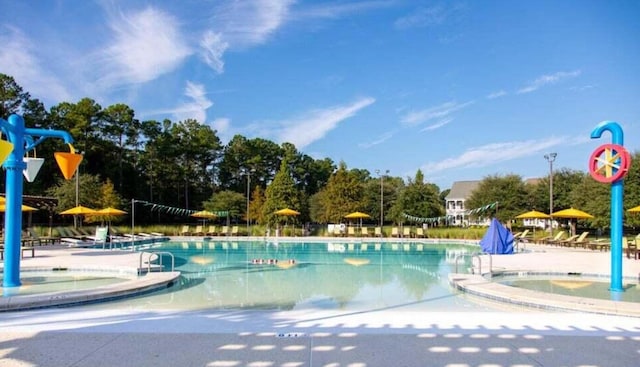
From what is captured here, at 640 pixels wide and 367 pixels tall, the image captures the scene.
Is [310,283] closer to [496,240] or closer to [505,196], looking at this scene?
[496,240]

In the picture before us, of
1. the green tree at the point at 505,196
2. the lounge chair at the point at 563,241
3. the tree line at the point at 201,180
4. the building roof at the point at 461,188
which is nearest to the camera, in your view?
the lounge chair at the point at 563,241

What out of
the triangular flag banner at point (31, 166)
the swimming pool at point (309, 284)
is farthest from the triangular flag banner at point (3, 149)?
the triangular flag banner at point (31, 166)

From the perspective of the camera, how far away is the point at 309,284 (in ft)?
35.2

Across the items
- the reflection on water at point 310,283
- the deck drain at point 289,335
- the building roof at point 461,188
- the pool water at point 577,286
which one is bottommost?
the reflection on water at point 310,283

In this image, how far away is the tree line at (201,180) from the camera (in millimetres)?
31375

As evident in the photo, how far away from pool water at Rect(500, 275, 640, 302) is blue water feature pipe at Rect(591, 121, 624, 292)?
1.04 feet

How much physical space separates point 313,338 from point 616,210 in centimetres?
631

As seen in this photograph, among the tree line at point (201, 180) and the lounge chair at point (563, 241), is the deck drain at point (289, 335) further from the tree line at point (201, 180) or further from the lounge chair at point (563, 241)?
the tree line at point (201, 180)

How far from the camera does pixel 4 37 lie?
17047mm

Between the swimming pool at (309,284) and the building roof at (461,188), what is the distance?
4664cm

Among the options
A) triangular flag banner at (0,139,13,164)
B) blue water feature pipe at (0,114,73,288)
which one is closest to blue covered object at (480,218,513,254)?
blue water feature pipe at (0,114,73,288)

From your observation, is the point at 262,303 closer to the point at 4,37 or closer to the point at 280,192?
the point at 4,37

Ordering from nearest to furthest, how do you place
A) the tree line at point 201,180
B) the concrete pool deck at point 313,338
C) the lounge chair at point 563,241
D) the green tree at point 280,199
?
the concrete pool deck at point 313,338 → the lounge chair at point 563,241 → the tree line at point 201,180 → the green tree at point 280,199

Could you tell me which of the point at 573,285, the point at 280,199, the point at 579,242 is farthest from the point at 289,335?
the point at 280,199
